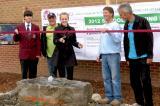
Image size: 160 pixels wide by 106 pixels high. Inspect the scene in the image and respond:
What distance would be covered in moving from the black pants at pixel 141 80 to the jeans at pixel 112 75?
275 mm

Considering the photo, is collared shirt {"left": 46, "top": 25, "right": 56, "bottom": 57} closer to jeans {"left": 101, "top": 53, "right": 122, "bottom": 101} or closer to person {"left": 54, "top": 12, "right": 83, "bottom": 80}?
person {"left": 54, "top": 12, "right": 83, "bottom": 80}

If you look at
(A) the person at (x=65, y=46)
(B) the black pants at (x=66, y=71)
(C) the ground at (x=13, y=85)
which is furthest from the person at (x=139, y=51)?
(B) the black pants at (x=66, y=71)

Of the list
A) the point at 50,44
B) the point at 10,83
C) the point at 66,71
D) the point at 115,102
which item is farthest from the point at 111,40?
the point at 10,83

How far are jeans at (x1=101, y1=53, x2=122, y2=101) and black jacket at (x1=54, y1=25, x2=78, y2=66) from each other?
1.20m

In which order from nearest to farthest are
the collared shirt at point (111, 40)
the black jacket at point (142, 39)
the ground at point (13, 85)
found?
the black jacket at point (142, 39) < the collared shirt at point (111, 40) < the ground at point (13, 85)

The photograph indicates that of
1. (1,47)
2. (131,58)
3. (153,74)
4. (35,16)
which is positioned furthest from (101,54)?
(1,47)

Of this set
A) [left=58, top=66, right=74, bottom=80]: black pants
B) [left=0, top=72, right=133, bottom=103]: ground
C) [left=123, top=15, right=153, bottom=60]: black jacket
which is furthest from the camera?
[left=0, top=72, right=133, bottom=103]: ground

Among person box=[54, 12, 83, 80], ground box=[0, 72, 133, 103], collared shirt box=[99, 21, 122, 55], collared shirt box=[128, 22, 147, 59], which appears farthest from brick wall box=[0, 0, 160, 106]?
collared shirt box=[128, 22, 147, 59]

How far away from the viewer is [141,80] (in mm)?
6977

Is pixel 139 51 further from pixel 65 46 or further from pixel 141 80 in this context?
pixel 65 46

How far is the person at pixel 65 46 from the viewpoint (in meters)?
8.23

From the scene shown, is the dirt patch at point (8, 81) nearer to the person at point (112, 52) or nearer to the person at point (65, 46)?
the person at point (65, 46)

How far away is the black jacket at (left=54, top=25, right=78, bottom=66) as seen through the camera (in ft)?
27.2

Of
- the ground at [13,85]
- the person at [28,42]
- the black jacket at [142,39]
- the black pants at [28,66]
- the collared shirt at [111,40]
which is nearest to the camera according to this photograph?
the black jacket at [142,39]
